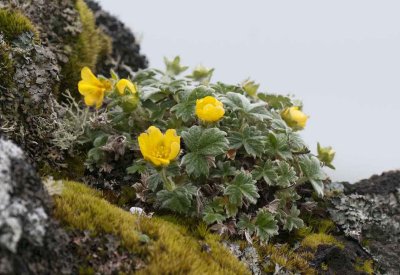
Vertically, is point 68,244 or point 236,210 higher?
point 236,210

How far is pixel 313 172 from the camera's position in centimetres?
476

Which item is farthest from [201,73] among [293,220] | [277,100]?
[293,220]

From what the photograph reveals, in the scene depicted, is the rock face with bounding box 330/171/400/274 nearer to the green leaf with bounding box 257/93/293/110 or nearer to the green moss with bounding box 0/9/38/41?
the green leaf with bounding box 257/93/293/110

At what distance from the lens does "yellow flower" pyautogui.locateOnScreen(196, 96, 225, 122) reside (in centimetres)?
416

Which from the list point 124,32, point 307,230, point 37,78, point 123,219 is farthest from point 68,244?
point 124,32

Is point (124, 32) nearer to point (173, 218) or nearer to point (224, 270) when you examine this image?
point (173, 218)

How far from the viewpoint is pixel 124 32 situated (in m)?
7.89

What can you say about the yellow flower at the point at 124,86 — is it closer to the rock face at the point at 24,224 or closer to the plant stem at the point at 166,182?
the plant stem at the point at 166,182

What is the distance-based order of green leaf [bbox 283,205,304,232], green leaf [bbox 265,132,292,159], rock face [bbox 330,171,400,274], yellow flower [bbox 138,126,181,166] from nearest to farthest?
1. yellow flower [bbox 138,126,181,166]
2. green leaf [bbox 283,205,304,232]
3. green leaf [bbox 265,132,292,159]
4. rock face [bbox 330,171,400,274]

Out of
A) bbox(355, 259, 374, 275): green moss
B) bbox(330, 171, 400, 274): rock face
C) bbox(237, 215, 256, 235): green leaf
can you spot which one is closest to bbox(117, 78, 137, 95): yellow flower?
bbox(237, 215, 256, 235): green leaf

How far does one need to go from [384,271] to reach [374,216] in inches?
29.2

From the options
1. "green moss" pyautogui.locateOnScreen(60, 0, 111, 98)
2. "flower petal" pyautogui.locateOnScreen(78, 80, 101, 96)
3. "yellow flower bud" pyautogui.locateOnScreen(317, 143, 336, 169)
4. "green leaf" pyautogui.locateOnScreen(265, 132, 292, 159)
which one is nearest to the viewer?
"green leaf" pyautogui.locateOnScreen(265, 132, 292, 159)

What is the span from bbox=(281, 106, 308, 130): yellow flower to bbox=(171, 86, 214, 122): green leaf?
1177 mm

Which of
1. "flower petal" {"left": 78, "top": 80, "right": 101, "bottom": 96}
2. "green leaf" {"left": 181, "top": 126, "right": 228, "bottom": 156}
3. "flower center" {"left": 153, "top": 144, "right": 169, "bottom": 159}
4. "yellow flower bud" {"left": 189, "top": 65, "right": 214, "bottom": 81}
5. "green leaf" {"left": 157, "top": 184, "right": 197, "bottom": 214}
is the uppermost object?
"yellow flower bud" {"left": 189, "top": 65, "right": 214, "bottom": 81}
